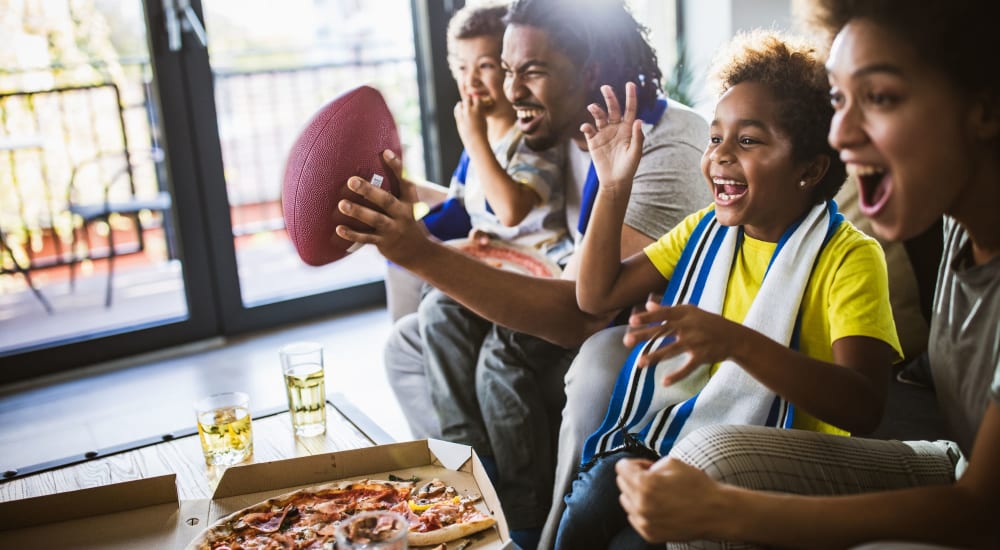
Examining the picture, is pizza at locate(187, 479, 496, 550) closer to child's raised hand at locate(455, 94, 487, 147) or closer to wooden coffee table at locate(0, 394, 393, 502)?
A: wooden coffee table at locate(0, 394, 393, 502)

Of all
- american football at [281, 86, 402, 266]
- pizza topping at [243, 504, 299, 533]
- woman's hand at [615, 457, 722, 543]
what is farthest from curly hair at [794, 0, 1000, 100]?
pizza topping at [243, 504, 299, 533]

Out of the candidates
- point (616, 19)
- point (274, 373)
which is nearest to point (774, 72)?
point (616, 19)

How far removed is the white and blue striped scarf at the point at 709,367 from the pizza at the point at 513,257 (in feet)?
1.59

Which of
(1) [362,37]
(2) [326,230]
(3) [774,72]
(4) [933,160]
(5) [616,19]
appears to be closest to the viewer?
(4) [933,160]

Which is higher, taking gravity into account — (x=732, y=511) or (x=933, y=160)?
(x=933, y=160)

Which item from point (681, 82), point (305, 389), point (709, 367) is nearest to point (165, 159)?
point (305, 389)

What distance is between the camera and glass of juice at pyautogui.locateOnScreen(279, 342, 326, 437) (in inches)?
63.1

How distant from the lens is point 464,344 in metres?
2.01

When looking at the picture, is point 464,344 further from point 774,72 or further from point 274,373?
point 274,373

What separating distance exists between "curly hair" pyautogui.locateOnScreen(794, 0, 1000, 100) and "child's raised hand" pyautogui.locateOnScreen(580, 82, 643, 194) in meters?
0.59

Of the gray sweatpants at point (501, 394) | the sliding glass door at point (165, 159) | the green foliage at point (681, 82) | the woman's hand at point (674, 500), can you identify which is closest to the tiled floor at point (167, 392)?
the sliding glass door at point (165, 159)

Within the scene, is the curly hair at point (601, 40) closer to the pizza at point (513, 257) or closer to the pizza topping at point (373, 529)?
the pizza at point (513, 257)

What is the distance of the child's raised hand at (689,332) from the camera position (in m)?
1.07

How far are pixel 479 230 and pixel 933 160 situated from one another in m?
1.32
